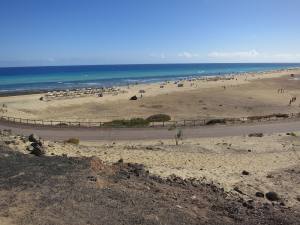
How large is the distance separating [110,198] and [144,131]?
23326 millimetres

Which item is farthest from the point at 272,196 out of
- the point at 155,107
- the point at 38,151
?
the point at 155,107

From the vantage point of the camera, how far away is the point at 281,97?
7462 centimetres

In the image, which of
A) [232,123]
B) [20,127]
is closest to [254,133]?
[232,123]

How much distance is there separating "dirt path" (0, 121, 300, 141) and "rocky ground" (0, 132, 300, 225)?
16503 millimetres

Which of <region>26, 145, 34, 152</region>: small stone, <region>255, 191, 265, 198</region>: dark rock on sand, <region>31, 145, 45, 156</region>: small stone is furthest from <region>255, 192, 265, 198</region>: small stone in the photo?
<region>26, 145, 34, 152</region>: small stone

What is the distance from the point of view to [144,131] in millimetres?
37938

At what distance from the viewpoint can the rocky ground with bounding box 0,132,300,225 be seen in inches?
521

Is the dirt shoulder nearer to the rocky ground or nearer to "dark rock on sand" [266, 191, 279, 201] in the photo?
the rocky ground

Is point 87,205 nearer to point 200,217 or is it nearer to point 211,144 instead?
point 200,217

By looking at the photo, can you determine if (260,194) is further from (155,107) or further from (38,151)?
(155,107)

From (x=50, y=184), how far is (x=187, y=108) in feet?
150

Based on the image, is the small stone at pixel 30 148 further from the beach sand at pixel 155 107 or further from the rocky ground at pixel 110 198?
the beach sand at pixel 155 107

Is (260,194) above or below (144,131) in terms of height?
above

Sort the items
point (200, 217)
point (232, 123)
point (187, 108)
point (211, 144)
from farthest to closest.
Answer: point (187, 108), point (232, 123), point (211, 144), point (200, 217)
